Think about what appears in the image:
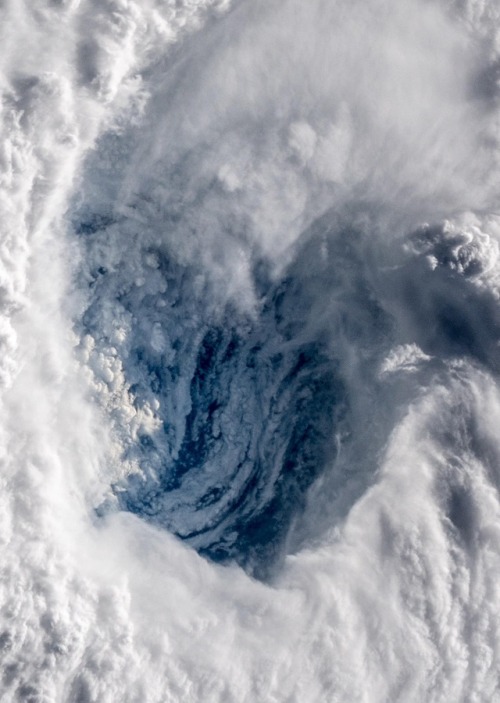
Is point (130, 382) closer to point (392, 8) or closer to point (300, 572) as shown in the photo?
point (300, 572)

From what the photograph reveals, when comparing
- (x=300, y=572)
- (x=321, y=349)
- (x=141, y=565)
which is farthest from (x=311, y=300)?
(x=141, y=565)

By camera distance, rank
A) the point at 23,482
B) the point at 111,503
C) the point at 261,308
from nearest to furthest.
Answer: the point at 23,482 → the point at 111,503 → the point at 261,308

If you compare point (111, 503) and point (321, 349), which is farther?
point (321, 349)

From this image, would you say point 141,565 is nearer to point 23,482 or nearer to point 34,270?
point 23,482

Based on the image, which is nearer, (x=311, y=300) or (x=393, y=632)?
(x=393, y=632)

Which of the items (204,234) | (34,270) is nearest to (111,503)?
(34,270)

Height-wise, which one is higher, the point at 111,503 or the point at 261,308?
the point at 261,308

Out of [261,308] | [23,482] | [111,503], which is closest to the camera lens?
[23,482]

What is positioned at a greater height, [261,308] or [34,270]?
[261,308]

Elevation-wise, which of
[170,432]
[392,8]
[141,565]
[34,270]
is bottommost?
[141,565]
